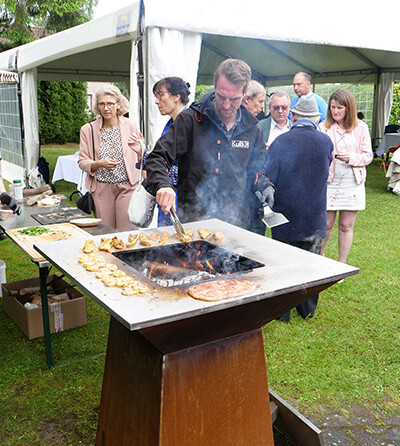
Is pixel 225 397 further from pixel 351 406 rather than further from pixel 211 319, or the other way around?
pixel 351 406

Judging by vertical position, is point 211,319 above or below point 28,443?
above

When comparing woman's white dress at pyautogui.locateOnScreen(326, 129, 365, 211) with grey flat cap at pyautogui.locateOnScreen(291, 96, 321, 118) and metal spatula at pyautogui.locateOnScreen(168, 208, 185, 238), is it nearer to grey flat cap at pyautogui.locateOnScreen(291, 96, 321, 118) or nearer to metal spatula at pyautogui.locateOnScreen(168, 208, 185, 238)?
grey flat cap at pyautogui.locateOnScreen(291, 96, 321, 118)

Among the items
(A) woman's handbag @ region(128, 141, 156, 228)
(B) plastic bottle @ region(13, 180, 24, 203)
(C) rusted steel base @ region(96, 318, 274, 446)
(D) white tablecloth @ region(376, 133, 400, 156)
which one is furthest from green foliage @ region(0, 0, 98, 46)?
(C) rusted steel base @ region(96, 318, 274, 446)

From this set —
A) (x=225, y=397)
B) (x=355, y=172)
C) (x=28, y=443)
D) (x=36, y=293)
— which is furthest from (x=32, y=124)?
(x=225, y=397)

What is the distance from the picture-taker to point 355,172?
165 inches

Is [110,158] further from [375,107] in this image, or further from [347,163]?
[375,107]

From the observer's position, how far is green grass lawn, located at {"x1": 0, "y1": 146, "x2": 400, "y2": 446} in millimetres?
2621

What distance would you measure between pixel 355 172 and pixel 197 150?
2.09 meters

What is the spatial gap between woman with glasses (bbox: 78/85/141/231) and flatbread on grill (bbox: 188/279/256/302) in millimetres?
2498

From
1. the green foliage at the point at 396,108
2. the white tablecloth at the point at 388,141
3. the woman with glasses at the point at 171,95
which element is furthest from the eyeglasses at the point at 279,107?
the green foliage at the point at 396,108

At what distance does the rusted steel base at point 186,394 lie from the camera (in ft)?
5.73

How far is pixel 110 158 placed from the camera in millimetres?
4105

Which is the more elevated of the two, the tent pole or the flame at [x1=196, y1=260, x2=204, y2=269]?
the tent pole

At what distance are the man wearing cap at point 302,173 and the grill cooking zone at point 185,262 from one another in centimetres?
122
